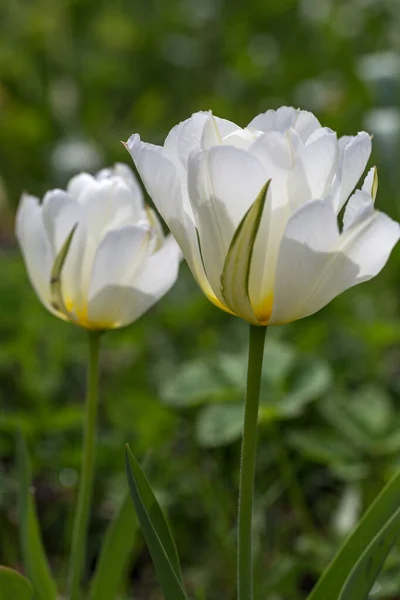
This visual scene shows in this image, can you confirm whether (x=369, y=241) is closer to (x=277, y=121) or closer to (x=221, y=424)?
(x=277, y=121)

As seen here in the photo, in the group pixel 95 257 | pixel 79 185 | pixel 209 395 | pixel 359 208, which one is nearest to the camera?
pixel 359 208

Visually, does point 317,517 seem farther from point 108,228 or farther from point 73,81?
point 73,81

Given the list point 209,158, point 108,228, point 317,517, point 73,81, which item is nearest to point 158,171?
point 209,158

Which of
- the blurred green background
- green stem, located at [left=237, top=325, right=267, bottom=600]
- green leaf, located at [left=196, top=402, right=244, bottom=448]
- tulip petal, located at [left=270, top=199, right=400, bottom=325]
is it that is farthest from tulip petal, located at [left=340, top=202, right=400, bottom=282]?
green leaf, located at [left=196, top=402, right=244, bottom=448]

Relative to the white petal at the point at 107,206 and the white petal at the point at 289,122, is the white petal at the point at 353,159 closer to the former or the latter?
the white petal at the point at 289,122

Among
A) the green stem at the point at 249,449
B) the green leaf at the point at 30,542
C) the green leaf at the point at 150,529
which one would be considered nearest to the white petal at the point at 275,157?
the green stem at the point at 249,449

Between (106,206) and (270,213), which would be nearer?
(270,213)

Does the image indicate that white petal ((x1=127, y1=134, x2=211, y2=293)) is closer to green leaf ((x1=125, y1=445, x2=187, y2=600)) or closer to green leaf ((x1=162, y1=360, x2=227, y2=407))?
green leaf ((x1=125, y1=445, x2=187, y2=600))

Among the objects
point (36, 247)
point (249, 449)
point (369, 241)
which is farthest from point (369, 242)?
point (36, 247)
